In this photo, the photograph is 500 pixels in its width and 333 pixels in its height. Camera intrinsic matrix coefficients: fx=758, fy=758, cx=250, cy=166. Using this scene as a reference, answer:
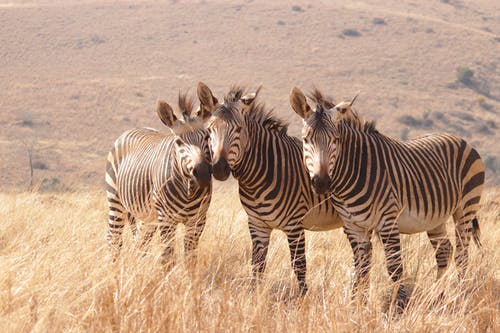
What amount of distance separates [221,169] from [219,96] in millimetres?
49242

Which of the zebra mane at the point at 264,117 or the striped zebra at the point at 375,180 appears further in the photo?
the zebra mane at the point at 264,117

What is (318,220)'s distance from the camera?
23.4 feet

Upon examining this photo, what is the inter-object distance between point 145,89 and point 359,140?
52600 millimetres

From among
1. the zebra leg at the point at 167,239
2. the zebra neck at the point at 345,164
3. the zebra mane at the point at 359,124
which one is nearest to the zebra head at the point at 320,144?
the zebra neck at the point at 345,164

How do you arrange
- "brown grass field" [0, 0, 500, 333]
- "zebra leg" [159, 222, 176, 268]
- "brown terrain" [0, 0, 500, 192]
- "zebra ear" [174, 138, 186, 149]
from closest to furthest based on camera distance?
"brown grass field" [0, 0, 500, 333], "zebra leg" [159, 222, 176, 268], "zebra ear" [174, 138, 186, 149], "brown terrain" [0, 0, 500, 192]

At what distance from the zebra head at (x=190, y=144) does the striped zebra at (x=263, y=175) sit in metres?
0.12

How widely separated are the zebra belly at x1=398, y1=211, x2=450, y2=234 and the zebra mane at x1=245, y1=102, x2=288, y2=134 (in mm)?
1431

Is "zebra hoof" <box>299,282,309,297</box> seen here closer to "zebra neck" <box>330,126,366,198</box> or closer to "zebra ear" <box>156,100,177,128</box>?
"zebra neck" <box>330,126,366,198</box>

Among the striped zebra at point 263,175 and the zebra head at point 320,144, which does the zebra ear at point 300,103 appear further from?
the striped zebra at point 263,175

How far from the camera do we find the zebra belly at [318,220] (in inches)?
278

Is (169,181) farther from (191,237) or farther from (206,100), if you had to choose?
(206,100)

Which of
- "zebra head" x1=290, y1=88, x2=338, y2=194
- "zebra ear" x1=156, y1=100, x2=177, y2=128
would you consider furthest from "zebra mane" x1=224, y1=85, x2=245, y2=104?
"zebra head" x1=290, y1=88, x2=338, y2=194

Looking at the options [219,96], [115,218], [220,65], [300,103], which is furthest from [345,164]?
[220,65]

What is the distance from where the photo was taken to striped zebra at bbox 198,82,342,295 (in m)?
6.64
